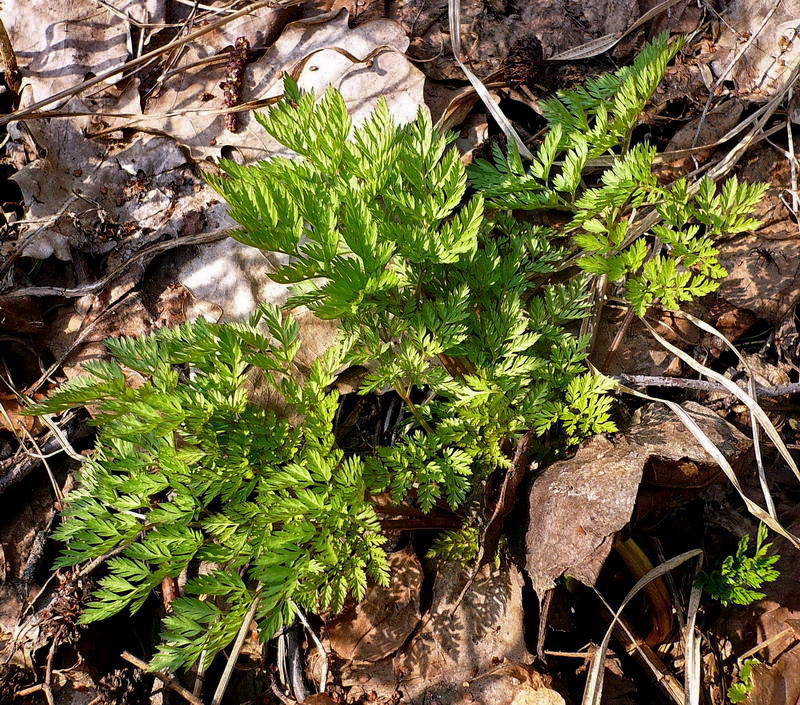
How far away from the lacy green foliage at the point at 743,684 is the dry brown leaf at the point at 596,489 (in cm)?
73

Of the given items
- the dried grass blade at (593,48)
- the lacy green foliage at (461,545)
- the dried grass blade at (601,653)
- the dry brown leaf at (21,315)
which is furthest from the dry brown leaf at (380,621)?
the dried grass blade at (593,48)

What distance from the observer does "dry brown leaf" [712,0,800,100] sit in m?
2.78

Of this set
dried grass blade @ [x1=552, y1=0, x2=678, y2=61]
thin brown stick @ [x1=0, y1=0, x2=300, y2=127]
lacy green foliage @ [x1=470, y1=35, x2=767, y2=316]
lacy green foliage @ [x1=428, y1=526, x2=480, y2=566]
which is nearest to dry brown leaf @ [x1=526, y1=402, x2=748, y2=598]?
lacy green foliage @ [x1=428, y1=526, x2=480, y2=566]

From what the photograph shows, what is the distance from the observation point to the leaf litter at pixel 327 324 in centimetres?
227

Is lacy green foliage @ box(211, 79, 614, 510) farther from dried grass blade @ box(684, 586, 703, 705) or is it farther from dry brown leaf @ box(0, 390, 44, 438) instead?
dry brown leaf @ box(0, 390, 44, 438)

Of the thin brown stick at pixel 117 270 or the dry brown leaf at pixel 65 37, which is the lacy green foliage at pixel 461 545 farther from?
the dry brown leaf at pixel 65 37

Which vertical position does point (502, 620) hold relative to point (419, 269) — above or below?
below

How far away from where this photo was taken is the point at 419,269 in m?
2.17

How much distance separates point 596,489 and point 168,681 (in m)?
1.77

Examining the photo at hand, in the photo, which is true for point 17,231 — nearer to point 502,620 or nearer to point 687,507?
point 502,620

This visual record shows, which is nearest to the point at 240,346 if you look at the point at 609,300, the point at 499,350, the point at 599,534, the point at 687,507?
the point at 499,350

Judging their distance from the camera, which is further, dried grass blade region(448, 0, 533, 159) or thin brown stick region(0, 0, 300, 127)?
thin brown stick region(0, 0, 300, 127)

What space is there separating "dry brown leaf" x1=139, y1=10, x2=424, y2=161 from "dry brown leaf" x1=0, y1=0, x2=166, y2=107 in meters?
0.36

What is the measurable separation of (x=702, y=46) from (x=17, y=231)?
3289 millimetres
